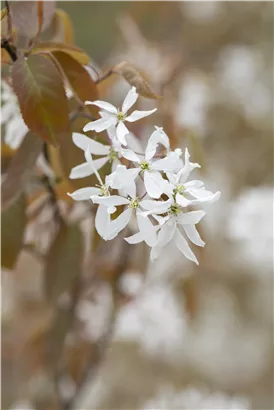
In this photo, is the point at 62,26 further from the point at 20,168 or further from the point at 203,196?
the point at 203,196

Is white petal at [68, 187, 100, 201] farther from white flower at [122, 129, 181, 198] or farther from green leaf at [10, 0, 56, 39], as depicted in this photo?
green leaf at [10, 0, 56, 39]

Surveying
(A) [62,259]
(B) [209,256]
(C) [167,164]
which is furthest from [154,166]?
(B) [209,256]

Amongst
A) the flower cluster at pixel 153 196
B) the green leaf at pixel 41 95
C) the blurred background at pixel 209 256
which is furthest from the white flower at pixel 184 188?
the blurred background at pixel 209 256

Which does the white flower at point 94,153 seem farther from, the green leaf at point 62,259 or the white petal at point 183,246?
the green leaf at point 62,259

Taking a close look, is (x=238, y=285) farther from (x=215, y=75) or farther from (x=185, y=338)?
(x=215, y=75)

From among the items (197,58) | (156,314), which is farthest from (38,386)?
(197,58)

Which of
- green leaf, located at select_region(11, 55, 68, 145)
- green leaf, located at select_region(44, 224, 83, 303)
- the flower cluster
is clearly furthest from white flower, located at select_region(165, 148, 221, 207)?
green leaf, located at select_region(44, 224, 83, 303)
